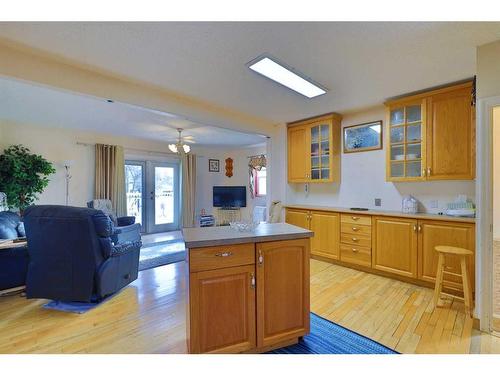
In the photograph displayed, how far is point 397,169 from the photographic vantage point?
130 inches

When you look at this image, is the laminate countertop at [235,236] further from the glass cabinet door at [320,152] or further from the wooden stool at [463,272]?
the glass cabinet door at [320,152]

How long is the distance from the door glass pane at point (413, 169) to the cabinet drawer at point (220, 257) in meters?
2.63

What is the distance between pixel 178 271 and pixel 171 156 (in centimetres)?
380

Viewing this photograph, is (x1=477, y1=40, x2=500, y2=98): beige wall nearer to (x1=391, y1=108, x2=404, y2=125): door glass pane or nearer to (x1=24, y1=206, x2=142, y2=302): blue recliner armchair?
(x1=391, y1=108, x2=404, y2=125): door glass pane

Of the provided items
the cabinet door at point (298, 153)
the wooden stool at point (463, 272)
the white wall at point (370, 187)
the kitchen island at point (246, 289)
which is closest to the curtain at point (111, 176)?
the white wall at point (370, 187)

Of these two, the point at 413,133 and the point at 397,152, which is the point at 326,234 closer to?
the point at 397,152

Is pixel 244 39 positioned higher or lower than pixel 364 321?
higher

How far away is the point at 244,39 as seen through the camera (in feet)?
6.16

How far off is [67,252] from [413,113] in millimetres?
4313

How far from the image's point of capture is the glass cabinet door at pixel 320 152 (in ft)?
13.2

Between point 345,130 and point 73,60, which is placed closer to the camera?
point 73,60
